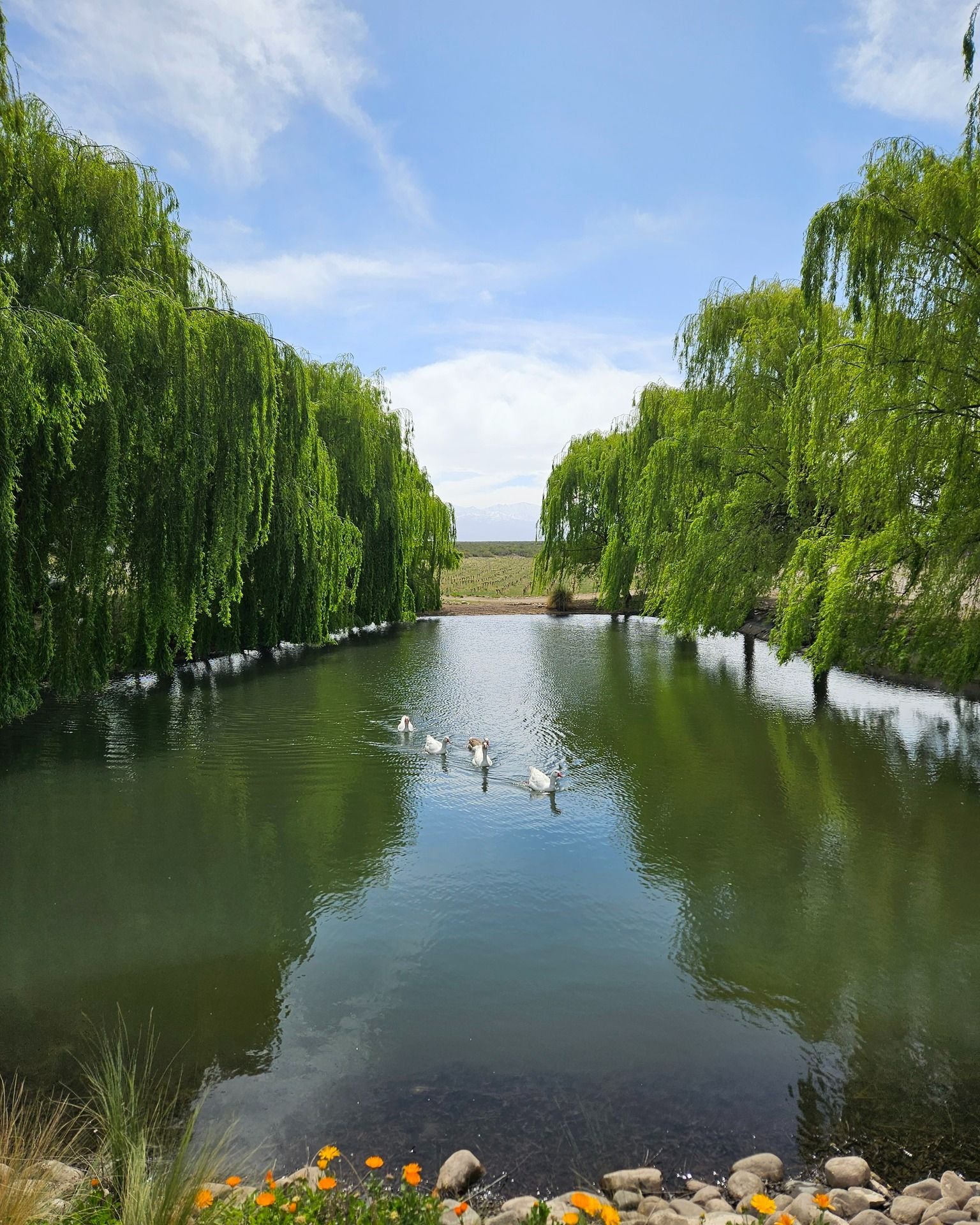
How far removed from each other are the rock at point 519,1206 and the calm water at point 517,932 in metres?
0.35

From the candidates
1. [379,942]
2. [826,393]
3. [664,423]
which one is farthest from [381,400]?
[379,942]

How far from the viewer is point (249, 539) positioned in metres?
12.5

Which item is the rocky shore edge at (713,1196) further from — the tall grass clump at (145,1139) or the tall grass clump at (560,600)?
the tall grass clump at (560,600)

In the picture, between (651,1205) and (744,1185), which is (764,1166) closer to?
(744,1185)

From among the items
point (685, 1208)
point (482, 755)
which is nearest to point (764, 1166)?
point (685, 1208)

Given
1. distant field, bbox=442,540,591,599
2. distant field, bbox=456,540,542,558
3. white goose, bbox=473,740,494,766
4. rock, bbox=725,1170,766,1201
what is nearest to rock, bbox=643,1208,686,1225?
rock, bbox=725,1170,766,1201

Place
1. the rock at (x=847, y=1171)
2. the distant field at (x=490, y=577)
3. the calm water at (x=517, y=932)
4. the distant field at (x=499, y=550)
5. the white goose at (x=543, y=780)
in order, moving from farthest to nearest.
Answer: the distant field at (x=499, y=550) → the distant field at (x=490, y=577) → the white goose at (x=543, y=780) → the calm water at (x=517, y=932) → the rock at (x=847, y=1171)

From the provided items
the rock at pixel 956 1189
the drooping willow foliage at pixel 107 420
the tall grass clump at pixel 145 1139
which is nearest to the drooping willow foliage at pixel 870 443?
the rock at pixel 956 1189

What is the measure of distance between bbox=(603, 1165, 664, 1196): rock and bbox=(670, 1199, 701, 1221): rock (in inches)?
5.0

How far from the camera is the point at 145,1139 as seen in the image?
3.49 metres

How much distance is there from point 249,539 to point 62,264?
4357 millimetres

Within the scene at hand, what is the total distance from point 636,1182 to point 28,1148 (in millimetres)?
2648

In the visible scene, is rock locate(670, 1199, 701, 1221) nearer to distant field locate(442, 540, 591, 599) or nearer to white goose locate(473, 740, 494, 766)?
white goose locate(473, 740, 494, 766)

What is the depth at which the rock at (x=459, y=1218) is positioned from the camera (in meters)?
3.17
